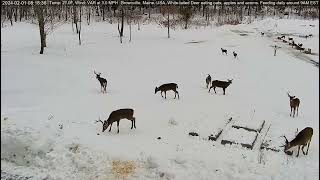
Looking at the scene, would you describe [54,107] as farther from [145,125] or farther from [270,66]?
[270,66]

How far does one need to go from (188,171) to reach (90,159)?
8.49 ft

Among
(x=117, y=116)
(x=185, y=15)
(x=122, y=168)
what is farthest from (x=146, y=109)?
(x=185, y=15)

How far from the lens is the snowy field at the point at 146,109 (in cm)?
1215

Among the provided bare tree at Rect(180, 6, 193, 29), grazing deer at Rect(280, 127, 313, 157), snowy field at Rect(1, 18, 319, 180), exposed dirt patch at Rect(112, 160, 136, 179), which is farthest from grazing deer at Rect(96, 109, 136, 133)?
bare tree at Rect(180, 6, 193, 29)

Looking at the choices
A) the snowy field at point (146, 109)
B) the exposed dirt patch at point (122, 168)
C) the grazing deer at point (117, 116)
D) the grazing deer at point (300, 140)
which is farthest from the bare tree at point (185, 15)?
the exposed dirt patch at point (122, 168)

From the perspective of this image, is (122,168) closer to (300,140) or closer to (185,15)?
(300,140)

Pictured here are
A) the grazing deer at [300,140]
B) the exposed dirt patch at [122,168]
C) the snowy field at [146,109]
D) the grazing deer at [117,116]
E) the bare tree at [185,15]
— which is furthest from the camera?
the bare tree at [185,15]

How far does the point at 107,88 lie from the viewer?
21.4m

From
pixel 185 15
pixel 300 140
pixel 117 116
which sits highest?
pixel 185 15

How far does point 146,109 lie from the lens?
17.7 meters

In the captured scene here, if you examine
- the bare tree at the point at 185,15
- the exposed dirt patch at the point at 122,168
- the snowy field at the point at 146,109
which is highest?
the bare tree at the point at 185,15

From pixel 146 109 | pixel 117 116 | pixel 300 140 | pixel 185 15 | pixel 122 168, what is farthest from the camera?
pixel 185 15

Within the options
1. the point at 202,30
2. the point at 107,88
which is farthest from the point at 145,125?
the point at 202,30

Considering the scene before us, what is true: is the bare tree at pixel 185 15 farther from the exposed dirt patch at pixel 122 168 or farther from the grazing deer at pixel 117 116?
the exposed dirt patch at pixel 122 168
